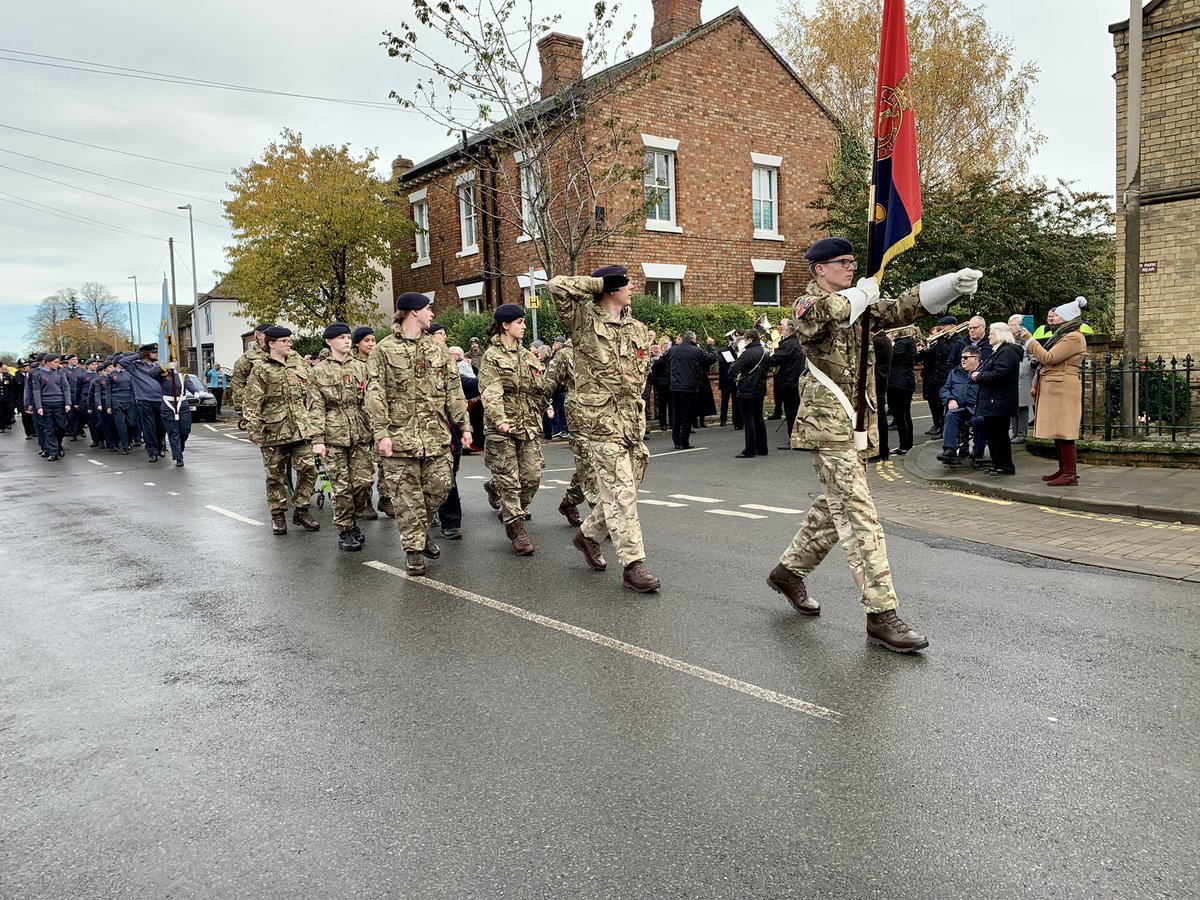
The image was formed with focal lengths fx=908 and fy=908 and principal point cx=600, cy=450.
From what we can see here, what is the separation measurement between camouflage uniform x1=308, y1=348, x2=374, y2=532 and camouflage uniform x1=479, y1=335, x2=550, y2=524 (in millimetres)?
1251

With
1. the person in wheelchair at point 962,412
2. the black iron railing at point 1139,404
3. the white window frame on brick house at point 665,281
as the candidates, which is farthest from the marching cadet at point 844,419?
the white window frame on brick house at point 665,281

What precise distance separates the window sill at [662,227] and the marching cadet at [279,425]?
14.7 meters

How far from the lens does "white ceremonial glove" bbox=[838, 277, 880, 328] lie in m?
4.61

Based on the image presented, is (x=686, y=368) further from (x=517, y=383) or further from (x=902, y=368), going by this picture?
(x=517, y=383)

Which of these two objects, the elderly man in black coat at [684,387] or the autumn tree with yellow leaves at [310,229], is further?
the autumn tree with yellow leaves at [310,229]

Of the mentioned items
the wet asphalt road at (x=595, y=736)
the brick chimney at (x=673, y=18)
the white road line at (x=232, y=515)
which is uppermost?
the brick chimney at (x=673, y=18)

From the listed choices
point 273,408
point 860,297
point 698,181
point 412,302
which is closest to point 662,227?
point 698,181

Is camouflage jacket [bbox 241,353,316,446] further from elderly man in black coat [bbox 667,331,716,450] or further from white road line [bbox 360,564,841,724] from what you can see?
elderly man in black coat [bbox 667,331,716,450]

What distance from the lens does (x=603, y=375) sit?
249 inches

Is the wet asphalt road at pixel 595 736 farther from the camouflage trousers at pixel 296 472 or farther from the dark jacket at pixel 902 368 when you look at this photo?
the dark jacket at pixel 902 368

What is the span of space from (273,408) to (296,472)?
2.28 ft

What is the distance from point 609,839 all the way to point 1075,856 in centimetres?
145

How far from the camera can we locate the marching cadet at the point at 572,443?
6.70m

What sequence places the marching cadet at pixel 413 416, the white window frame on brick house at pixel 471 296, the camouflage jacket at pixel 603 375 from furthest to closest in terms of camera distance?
1. the white window frame on brick house at pixel 471 296
2. the marching cadet at pixel 413 416
3. the camouflage jacket at pixel 603 375
